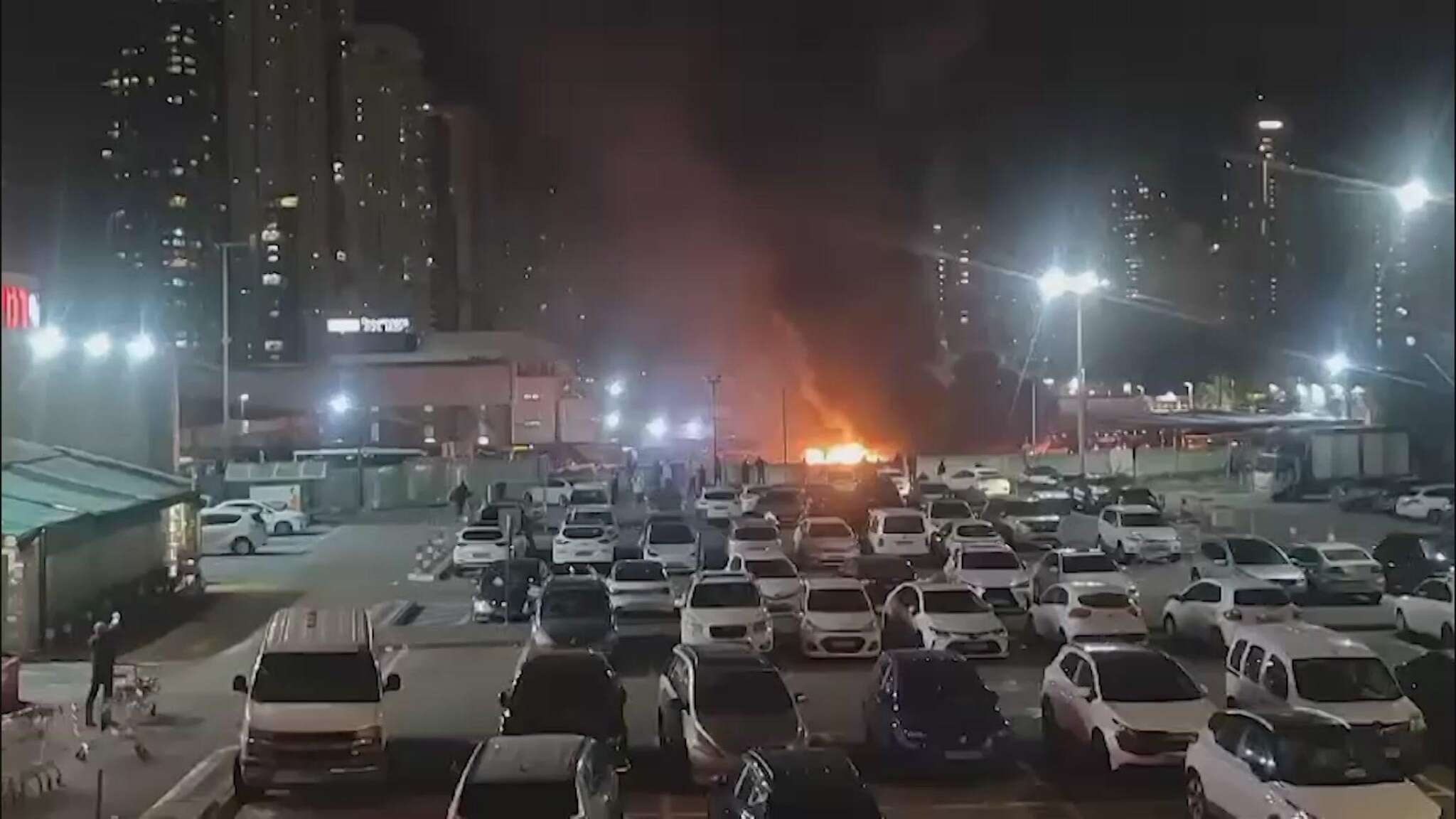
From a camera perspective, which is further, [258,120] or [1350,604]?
[258,120]

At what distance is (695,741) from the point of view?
7547mm

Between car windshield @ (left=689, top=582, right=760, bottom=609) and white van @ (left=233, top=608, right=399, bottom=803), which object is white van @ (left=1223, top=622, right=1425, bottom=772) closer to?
car windshield @ (left=689, top=582, right=760, bottom=609)

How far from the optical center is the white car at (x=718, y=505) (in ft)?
74.1

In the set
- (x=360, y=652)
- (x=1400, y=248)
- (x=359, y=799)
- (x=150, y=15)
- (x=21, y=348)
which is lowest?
(x=359, y=799)

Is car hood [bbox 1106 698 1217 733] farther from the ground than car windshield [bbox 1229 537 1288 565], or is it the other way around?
car windshield [bbox 1229 537 1288 565]

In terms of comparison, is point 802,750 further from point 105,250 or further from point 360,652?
point 105,250

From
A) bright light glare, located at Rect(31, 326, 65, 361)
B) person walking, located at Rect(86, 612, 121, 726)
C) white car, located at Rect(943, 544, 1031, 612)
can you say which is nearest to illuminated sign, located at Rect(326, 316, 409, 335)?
white car, located at Rect(943, 544, 1031, 612)

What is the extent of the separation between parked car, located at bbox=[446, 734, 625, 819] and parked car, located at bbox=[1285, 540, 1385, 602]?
8.25 metres

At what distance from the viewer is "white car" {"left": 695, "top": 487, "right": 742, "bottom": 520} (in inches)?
Result: 890

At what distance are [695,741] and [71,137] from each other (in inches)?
171

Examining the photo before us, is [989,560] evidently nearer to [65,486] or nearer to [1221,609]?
[1221,609]

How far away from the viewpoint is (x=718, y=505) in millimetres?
23312

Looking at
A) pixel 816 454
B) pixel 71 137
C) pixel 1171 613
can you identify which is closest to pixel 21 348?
pixel 71 137

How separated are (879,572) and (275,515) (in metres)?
9.38
